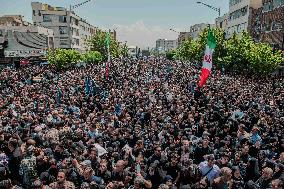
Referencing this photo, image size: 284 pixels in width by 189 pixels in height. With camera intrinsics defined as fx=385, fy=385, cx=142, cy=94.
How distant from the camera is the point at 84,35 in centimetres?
11056

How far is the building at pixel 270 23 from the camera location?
4350 cm

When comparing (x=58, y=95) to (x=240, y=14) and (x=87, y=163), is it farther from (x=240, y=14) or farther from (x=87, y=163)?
(x=240, y=14)

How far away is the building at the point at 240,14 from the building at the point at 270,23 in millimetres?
1550

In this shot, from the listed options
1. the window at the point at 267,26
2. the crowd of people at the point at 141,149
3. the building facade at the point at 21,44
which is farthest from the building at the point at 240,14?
the crowd of people at the point at 141,149

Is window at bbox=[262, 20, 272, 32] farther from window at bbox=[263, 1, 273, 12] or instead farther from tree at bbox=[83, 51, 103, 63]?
tree at bbox=[83, 51, 103, 63]

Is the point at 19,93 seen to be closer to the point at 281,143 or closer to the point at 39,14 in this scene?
the point at 281,143

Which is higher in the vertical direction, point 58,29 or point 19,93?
point 58,29

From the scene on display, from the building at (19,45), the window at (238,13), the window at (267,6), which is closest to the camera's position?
the window at (267,6)

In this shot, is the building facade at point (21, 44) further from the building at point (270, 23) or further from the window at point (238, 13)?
the window at point (238, 13)

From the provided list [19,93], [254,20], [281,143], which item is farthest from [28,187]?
[254,20]

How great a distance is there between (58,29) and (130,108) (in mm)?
72074

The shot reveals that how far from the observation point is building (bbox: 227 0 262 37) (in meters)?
56.0

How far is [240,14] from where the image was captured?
6119 cm

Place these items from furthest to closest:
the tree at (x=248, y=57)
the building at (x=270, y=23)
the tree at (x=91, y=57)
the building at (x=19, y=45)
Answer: the tree at (x=91, y=57) < the building at (x=19, y=45) < the building at (x=270, y=23) < the tree at (x=248, y=57)
